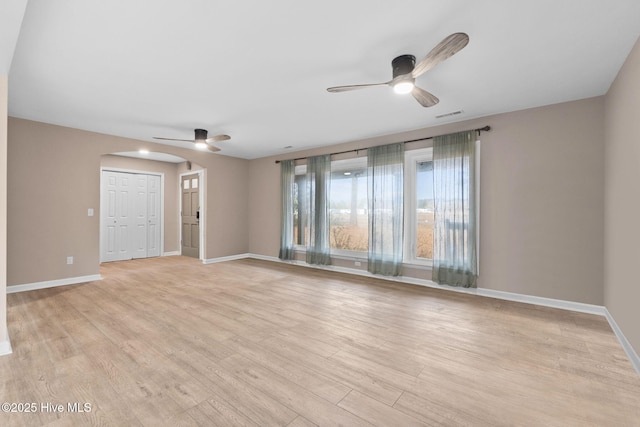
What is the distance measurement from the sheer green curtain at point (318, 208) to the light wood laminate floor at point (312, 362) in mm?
1918

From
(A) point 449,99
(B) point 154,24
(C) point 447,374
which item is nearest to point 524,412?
(C) point 447,374

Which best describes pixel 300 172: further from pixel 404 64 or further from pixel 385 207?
pixel 404 64

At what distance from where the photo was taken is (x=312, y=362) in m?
2.20

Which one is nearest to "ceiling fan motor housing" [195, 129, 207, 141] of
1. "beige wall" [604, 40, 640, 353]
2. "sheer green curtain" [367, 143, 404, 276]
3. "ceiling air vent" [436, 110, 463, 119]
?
"sheer green curtain" [367, 143, 404, 276]

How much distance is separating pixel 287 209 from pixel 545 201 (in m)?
4.58

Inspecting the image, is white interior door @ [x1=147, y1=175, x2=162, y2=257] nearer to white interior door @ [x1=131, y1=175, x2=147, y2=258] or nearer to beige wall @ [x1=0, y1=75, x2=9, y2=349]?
white interior door @ [x1=131, y1=175, x2=147, y2=258]

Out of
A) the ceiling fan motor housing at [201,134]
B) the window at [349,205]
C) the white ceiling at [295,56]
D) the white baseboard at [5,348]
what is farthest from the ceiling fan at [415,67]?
the white baseboard at [5,348]

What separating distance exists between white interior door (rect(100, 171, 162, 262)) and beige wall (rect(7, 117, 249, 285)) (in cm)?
212

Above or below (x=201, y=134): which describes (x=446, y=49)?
below

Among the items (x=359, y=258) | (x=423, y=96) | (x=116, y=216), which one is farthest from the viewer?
(x=116, y=216)

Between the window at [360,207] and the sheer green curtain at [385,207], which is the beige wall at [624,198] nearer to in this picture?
the window at [360,207]

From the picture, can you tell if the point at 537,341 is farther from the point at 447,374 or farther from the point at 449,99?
the point at 449,99

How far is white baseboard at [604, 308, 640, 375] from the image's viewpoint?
2127 millimetres

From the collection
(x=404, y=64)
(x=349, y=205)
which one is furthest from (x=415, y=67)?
(x=349, y=205)
